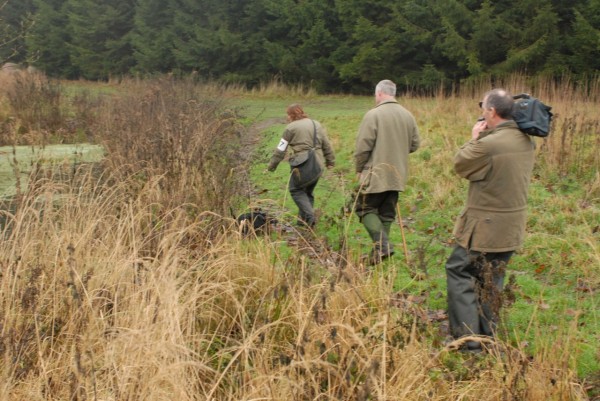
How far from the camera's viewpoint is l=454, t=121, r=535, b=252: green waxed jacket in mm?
4488

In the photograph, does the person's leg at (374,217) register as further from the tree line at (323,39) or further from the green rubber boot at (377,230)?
the tree line at (323,39)

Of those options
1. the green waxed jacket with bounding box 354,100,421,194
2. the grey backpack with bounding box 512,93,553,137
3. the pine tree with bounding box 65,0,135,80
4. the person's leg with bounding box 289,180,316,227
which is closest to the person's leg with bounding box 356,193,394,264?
the green waxed jacket with bounding box 354,100,421,194

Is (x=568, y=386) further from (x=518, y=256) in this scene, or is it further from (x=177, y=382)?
(x=518, y=256)

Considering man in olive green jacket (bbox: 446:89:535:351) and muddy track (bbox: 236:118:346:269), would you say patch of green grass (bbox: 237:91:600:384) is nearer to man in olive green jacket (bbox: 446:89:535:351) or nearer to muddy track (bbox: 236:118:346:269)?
muddy track (bbox: 236:118:346:269)

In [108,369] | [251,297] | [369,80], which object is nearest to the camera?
[108,369]

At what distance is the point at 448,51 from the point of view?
24969 mm

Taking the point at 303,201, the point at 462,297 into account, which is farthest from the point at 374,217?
the point at 462,297

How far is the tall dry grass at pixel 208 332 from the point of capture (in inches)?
133

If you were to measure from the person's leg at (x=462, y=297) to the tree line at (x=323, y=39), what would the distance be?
15736mm

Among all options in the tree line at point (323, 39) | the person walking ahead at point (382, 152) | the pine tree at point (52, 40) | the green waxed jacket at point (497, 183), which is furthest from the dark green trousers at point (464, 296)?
the pine tree at point (52, 40)

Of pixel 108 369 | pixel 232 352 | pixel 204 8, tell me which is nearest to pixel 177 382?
pixel 108 369

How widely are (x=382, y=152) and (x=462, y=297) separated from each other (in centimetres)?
215

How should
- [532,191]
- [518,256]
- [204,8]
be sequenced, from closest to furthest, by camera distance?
[518,256]
[532,191]
[204,8]

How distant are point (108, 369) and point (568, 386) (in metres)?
2.53
